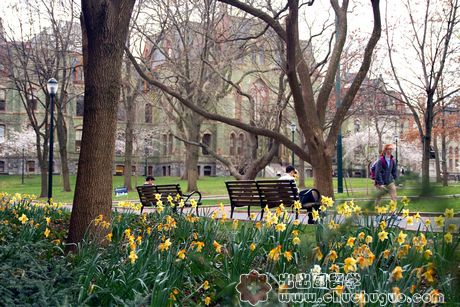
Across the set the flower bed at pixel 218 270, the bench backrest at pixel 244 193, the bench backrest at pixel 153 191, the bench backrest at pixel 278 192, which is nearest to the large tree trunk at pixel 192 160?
the bench backrest at pixel 153 191

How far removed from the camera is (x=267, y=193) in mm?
11641

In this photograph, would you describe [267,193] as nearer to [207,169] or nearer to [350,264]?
[350,264]

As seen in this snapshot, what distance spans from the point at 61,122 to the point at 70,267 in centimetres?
2828

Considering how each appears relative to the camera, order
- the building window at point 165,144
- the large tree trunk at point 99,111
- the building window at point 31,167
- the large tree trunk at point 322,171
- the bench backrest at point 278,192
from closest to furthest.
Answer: the large tree trunk at point 99,111 < the bench backrest at point 278,192 < the large tree trunk at point 322,171 < the building window at point 31,167 < the building window at point 165,144

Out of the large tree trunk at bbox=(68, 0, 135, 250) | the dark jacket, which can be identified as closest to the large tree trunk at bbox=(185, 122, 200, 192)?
the large tree trunk at bbox=(68, 0, 135, 250)

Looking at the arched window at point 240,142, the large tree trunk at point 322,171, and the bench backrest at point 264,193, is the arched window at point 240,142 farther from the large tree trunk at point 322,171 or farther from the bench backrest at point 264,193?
the bench backrest at point 264,193

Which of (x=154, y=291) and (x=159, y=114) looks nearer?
(x=154, y=291)

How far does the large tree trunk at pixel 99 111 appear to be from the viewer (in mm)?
7125

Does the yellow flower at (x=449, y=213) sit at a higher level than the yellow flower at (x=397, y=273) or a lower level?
higher

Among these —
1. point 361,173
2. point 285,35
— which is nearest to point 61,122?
point 285,35

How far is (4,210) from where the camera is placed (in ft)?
32.3

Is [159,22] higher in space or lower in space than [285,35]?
higher

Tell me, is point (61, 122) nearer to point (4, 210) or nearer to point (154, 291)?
point (4, 210)

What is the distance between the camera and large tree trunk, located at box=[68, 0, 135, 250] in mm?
7125
